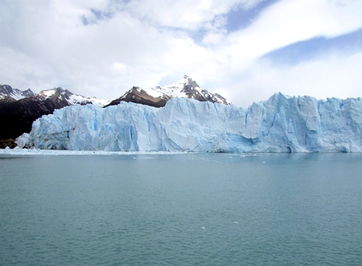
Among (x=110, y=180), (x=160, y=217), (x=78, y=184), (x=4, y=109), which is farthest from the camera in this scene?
(x=4, y=109)

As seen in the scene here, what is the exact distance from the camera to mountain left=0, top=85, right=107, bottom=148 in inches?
2634

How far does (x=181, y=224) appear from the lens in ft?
21.9

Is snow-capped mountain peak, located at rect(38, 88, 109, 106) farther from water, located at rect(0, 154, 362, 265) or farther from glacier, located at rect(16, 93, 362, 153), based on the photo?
water, located at rect(0, 154, 362, 265)

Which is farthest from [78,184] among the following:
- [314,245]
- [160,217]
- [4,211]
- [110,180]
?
[314,245]

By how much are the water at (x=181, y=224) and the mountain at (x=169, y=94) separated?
209ft

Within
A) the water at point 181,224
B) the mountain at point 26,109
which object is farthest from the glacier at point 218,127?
the mountain at point 26,109

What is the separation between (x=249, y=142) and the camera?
31.5 meters

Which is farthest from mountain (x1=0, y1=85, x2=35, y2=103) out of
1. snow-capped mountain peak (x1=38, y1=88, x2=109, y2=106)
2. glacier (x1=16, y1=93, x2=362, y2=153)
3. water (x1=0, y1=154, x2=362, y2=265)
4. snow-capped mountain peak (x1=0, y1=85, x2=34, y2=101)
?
water (x1=0, y1=154, x2=362, y2=265)

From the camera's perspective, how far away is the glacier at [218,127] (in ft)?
96.7

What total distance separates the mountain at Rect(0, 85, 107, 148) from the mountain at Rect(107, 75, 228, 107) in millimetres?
17778

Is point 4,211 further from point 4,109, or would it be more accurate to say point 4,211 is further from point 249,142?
point 4,109

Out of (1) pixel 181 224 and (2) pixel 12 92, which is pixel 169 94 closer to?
(2) pixel 12 92

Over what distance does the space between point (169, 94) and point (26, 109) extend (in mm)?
32736

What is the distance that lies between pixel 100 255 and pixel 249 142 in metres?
27.4
